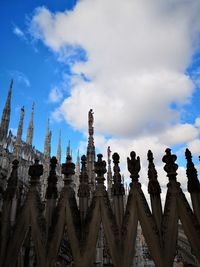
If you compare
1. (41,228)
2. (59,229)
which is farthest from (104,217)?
(41,228)

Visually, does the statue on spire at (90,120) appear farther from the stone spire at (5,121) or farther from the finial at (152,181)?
the finial at (152,181)

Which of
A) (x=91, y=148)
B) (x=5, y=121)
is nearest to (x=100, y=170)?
(x=91, y=148)

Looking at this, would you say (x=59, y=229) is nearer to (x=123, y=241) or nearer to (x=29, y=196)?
(x=29, y=196)

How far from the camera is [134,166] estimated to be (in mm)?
3924

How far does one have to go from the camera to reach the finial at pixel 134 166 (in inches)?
151

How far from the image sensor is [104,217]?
12.2 ft

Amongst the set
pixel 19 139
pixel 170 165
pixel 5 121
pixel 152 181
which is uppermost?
pixel 5 121

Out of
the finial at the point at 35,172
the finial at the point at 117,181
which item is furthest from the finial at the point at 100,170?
the finial at the point at 35,172

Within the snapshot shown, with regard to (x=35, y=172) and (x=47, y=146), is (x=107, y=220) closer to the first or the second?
(x=35, y=172)

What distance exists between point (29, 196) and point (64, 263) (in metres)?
20.9

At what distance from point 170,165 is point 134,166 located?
2.00ft

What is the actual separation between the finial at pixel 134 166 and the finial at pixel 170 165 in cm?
46

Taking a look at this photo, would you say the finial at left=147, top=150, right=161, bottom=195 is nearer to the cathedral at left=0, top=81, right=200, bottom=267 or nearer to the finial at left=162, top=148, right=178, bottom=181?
the cathedral at left=0, top=81, right=200, bottom=267

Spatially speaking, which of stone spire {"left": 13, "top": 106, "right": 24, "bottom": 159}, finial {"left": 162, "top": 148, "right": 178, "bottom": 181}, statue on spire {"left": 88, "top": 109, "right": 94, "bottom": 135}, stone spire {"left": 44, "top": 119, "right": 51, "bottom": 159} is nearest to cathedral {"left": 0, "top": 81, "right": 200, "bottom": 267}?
finial {"left": 162, "top": 148, "right": 178, "bottom": 181}
